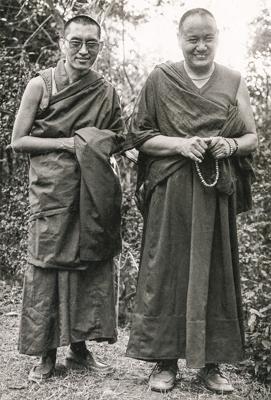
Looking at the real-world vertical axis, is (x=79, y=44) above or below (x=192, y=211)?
above

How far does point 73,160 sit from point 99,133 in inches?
9.1

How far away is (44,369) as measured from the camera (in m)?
3.78

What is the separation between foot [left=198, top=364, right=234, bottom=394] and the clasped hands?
1.29 m

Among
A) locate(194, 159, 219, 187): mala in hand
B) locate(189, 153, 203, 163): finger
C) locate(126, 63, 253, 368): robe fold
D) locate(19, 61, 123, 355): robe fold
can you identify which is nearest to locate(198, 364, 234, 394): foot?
locate(126, 63, 253, 368): robe fold

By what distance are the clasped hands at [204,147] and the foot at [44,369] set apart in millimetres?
1546

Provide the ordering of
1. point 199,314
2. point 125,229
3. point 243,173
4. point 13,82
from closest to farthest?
point 199,314
point 243,173
point 125,229
point 13,82

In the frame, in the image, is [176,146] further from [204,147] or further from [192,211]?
[192,211]

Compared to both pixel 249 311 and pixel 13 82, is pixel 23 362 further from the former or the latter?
pixel 13 82

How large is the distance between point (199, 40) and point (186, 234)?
112cm

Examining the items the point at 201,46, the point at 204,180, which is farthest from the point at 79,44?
the point at 204,180

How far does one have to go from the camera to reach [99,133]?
366 cm

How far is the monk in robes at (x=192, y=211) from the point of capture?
11.2ft

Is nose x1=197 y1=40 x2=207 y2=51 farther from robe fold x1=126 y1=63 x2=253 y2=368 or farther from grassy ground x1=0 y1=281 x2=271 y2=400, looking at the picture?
grassy ground x1=0 y1=281 x2=271 y2=400

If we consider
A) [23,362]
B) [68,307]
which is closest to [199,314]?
[68,307]
